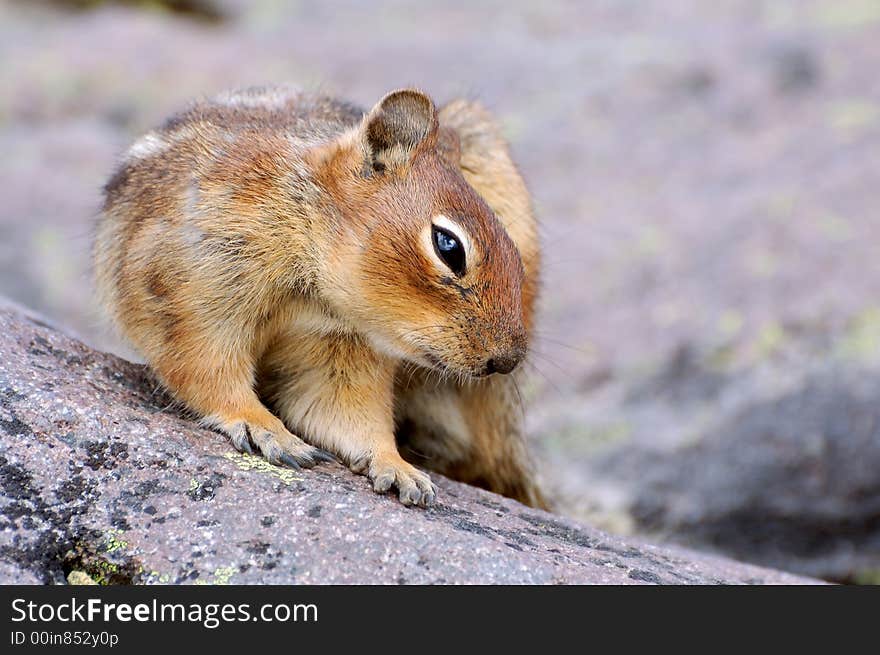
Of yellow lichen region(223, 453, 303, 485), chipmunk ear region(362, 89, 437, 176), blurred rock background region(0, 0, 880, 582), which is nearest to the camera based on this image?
yellow lichen region(223, 453, 303, 485)

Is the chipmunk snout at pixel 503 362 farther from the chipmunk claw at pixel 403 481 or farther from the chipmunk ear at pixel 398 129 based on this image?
the chipmunk ear at pixel 398 129

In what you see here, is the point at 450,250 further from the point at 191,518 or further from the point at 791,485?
the point at 791,485

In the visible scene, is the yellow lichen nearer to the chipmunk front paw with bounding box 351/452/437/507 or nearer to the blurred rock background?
the chipmunk front paw with bounding box 351/452/437/507

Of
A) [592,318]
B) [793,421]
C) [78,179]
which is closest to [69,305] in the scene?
[78,179]

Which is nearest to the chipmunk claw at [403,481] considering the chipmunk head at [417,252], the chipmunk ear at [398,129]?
the chipmunk head at [417,252]

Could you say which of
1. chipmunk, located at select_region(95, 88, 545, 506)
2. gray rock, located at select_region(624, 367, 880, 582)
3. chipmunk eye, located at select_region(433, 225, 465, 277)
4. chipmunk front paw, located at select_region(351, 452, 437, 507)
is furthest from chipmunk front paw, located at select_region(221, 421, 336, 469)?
gray rock, located at select_region(624, 367, 880, 582)

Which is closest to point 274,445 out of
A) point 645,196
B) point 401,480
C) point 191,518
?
point 401,480
